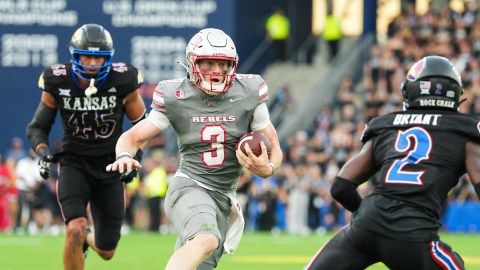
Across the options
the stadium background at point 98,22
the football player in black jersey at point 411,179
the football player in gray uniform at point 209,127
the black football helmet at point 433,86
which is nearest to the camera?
the football player in black jersey at point 411,179

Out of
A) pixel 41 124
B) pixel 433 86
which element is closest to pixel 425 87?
pixel 433 86

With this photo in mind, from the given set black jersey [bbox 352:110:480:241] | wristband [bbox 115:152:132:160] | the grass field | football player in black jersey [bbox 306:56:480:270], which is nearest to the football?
wristband [bbox 115:152:132:160]

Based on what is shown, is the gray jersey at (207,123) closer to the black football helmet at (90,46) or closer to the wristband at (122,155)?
the wristband at (122,155)

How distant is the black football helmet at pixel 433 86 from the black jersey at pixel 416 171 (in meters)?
0.08

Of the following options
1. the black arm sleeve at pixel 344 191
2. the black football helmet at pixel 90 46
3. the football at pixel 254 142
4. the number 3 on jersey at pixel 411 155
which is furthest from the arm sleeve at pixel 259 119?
the black football helmet at pixel 90 46

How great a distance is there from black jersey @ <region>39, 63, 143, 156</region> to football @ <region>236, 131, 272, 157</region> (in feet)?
6.98

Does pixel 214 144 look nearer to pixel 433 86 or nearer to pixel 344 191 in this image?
pixel 344 191

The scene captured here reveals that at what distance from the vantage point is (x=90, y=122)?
859cm

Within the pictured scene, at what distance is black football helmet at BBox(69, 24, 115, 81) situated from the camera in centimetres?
836

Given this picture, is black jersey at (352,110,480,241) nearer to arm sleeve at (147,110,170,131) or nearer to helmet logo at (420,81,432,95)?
helmet logo at (420,81,432,95)

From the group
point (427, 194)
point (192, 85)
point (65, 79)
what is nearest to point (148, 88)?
point (65, 79)

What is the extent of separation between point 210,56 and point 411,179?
1650mm

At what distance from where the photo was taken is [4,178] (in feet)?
67.4

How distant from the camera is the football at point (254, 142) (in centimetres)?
659
